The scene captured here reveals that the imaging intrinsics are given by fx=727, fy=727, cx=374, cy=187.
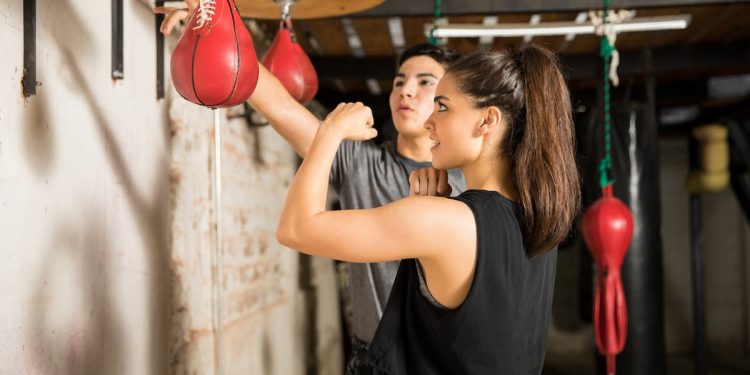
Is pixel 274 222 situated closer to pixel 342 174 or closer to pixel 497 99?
pixel 342 174

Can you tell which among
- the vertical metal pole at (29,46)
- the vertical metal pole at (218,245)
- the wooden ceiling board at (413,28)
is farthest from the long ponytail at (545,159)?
the wooden ceiling board at (413,28)

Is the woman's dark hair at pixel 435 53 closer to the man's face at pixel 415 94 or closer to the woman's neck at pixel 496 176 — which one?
the man's face at pixel 415 94

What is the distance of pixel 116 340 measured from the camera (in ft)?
6.15

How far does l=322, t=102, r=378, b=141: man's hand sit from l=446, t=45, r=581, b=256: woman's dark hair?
0.62 feet

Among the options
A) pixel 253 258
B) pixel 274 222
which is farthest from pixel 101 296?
pixel 274 222

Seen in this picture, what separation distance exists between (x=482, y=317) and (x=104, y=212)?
1048 millimetres

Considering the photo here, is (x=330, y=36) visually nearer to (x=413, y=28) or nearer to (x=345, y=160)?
(x=413, y=28)

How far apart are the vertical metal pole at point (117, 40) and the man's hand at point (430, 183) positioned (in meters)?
0.88

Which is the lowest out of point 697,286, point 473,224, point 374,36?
point 697,286

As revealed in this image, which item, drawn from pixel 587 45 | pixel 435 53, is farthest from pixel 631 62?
pixel 435 53

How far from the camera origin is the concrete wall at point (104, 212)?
1415 millimetres

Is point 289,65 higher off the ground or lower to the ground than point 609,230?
higher

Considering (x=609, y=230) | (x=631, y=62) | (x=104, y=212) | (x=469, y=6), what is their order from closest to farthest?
1. (x=104, y=212)
2. (x=469, y=6)
3. (x=609, y=230)
4. (x=631, y=62)

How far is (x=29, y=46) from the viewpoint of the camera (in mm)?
1447
